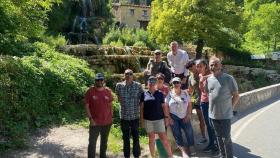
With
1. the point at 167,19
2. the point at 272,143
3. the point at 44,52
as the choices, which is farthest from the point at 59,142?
the point at 167,19

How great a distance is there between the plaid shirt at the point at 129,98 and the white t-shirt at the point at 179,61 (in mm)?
2661

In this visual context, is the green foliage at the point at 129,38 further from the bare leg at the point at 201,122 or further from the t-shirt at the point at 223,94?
the t-shirt at the point at 223,94

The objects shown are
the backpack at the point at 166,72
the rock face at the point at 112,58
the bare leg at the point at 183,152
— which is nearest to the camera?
the bare leg at the point at 183,152

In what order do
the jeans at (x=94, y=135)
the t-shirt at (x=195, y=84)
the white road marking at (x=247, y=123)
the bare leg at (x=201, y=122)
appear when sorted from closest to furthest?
1. the jeans at (x=94, y=135)
2. the t-shirt at (x=195, y=84)
3. the bare leg at (x=201, y=122)
4. the white road marking at (x=247, y=123)

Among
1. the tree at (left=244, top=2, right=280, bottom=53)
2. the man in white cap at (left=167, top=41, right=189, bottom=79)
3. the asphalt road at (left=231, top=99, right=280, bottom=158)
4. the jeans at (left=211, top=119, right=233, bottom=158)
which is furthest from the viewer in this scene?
the tree at (left=244, top=2, right=280, bottom=53)

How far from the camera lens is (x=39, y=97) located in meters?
12.4

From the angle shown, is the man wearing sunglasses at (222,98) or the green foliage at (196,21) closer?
the man wearing sunglasses at (222,98)

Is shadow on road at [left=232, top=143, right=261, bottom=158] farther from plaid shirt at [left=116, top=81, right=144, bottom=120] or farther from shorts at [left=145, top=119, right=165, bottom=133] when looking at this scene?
plaid shirt at [left=116, top=81, right=144, bottom=120]

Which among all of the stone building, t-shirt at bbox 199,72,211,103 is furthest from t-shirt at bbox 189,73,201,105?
the stone building

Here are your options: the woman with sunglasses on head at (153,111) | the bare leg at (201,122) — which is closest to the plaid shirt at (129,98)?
the woman with sunglasses on head at (153,111)

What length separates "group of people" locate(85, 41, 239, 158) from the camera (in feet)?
27.7

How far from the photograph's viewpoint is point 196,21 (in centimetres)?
3406

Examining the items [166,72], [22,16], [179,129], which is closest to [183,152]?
[179,129]

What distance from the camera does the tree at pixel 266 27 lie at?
43.1 metres
